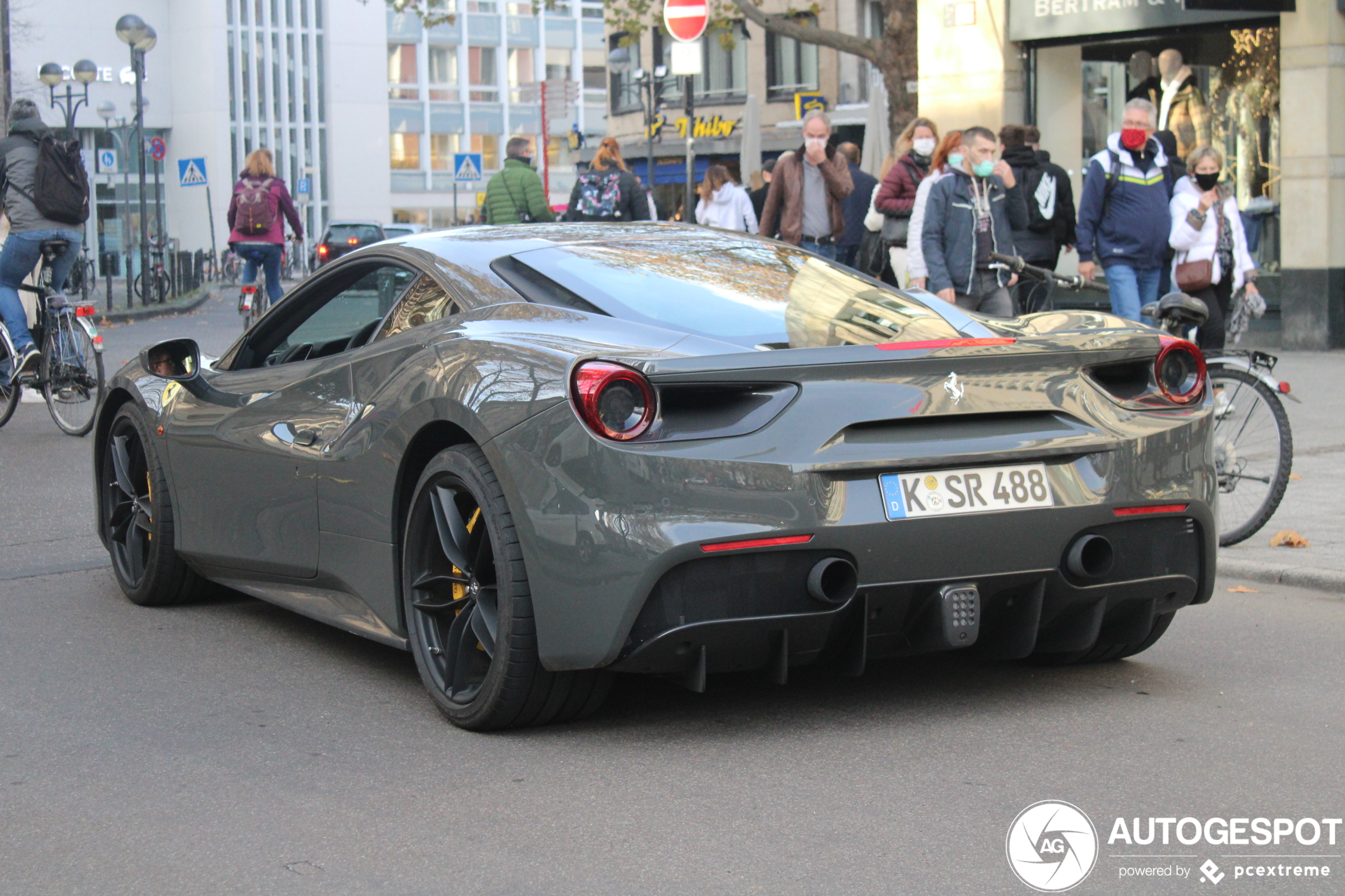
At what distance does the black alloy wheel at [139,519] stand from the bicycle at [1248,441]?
398 cm

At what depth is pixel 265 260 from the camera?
657 inches

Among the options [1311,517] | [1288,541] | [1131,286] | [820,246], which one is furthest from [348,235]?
[1288,541]

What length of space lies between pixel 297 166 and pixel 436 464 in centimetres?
8636

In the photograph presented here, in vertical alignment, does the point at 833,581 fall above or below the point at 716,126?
below

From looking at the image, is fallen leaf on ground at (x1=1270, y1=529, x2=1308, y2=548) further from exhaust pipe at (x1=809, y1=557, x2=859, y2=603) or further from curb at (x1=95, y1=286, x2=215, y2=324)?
curb at (x1=95, y1=286, x2=215, y2=324)

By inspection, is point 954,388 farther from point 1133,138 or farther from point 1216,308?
point 1133,138

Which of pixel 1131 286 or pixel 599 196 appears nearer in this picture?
pixel 1131 286

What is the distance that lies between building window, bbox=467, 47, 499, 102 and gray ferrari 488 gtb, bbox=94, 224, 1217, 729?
8326cm

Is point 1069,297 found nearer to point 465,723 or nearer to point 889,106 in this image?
point 889,106

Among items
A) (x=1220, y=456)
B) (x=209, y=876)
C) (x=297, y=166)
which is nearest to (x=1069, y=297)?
(x=1220, y=456)

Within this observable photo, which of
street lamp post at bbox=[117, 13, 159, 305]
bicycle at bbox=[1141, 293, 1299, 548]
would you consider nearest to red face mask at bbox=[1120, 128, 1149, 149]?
bicycle at bbox=[1141, 293, 1299, 548]

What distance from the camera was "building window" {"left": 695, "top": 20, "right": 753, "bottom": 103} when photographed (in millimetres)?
45125

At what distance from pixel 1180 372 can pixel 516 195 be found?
39.0 ft

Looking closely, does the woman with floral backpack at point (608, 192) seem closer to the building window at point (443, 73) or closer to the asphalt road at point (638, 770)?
the asphalt road at point (638, 770)
